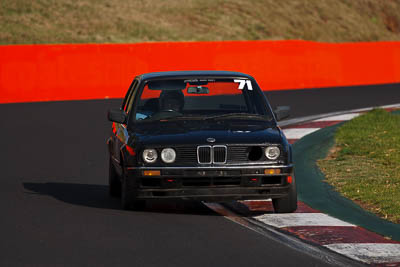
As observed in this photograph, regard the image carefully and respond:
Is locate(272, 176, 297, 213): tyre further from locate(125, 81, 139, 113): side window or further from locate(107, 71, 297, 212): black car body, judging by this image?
locate(125, 81, 139, 113): side window

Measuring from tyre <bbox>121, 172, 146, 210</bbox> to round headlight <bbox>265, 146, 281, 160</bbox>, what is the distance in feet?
4.41

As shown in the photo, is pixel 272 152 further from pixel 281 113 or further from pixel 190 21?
pixel 190 21

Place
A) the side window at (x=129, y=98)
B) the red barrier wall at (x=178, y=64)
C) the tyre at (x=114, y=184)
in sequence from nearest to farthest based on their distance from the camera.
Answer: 1. the tyre at (x=114, y=184)
2. the side window at (x=129, y=98)
3. the red barrier wall at (x=178, y=64)

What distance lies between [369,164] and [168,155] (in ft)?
15.7

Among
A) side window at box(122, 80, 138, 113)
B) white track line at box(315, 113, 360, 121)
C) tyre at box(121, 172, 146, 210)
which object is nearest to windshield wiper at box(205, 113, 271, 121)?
tyre at box(121, 172, 146, 210)

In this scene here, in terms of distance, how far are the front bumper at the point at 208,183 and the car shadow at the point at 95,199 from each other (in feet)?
2.05

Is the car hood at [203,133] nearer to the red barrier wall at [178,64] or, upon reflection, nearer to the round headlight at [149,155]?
the round headlight at [149,155]

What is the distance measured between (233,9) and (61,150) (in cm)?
3424

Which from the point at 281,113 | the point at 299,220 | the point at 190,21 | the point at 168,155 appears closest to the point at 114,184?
the point at 168,155

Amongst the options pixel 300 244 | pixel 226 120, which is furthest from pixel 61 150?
pixel 300 244

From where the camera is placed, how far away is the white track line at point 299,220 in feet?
30.8

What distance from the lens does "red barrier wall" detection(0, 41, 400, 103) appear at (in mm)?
28125

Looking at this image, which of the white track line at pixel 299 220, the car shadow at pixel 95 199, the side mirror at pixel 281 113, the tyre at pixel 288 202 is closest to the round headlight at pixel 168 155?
the car shadow at pixel 95 199

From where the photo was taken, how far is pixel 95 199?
36.4ft
